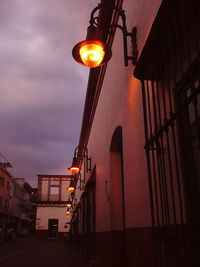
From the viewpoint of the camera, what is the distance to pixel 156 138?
→ 10.5 feet

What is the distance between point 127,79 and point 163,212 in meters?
2.62

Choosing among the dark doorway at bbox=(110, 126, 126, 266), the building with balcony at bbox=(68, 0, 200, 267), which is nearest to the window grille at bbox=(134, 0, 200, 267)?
the building with balcony at bbox=(68, 0, 200, 267)

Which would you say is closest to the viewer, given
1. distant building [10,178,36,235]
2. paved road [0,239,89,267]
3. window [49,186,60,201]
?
paved road [0,239,89,267]

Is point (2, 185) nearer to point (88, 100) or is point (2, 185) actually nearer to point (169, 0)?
point (88, 100)

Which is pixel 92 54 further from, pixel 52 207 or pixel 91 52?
pixel 52 207

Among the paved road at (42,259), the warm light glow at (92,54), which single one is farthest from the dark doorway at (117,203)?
the paved road at (42,259)

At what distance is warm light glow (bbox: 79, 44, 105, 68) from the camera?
4223 millimetres

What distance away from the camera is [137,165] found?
14.4 feet

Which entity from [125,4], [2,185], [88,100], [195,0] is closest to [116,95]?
[125,4]

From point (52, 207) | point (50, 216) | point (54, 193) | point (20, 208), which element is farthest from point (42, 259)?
point (20, 208)

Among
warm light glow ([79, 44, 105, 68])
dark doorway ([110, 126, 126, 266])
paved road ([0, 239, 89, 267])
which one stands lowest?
paved road ([0, 239, 89, 267])

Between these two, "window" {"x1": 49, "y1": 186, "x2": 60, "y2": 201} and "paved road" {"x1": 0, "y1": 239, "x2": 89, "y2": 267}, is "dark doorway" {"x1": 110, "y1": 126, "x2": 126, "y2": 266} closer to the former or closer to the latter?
"paved road" {"x1": 0, "y1": 239, "x2": 89, "y2": 267}

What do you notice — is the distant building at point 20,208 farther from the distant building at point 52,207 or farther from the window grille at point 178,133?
the window grille at point 178,133

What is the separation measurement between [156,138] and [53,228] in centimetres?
4507
